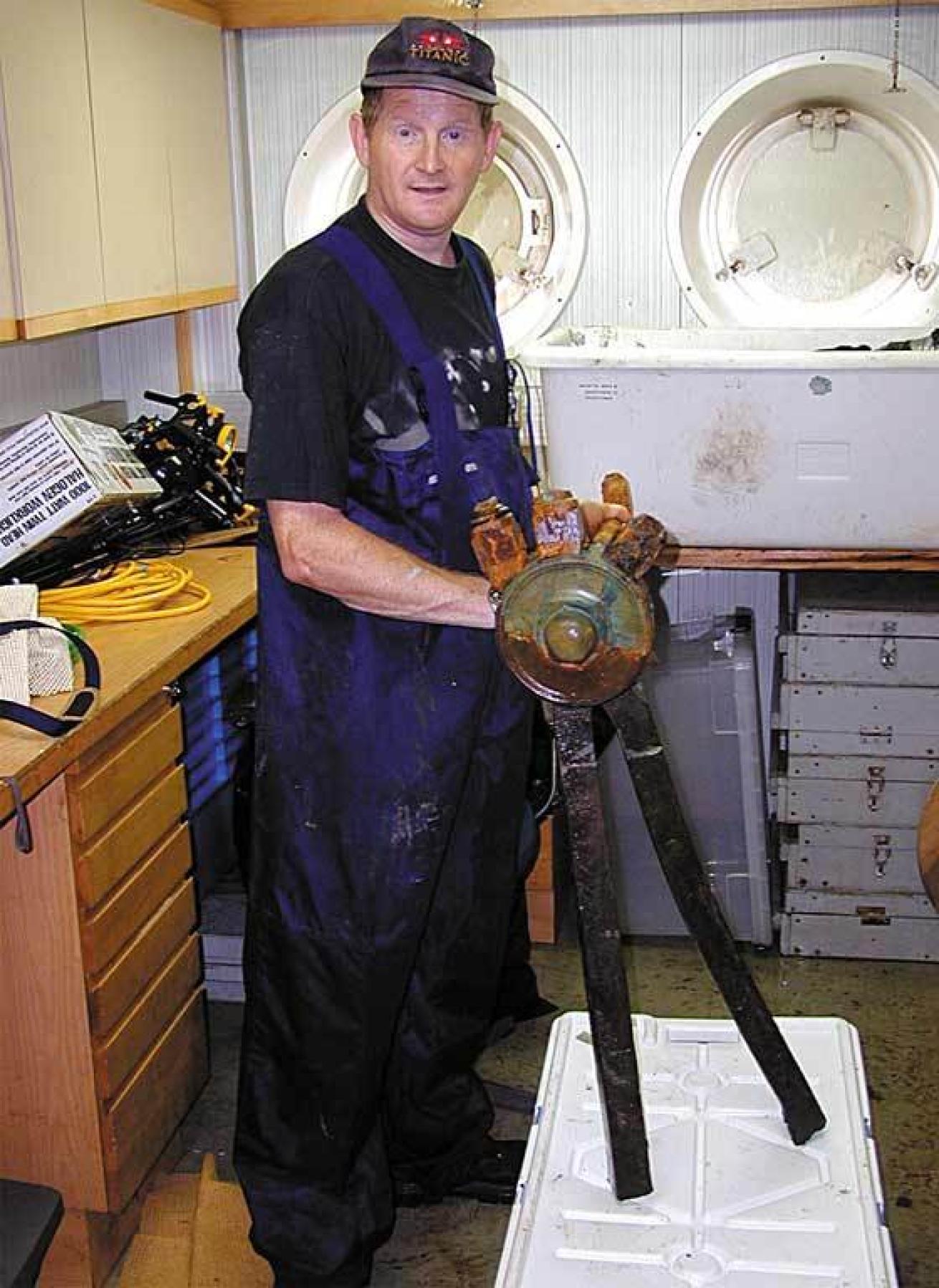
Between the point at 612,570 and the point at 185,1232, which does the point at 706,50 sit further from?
the point at 185,1232

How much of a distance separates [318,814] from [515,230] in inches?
77.3

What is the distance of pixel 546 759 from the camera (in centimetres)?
243

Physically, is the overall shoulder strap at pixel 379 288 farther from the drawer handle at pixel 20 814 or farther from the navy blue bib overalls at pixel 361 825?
the drawer handle at pixel 20 814

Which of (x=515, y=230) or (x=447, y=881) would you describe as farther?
(x=515, y=230)

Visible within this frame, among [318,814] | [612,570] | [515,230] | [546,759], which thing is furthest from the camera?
[515,230]

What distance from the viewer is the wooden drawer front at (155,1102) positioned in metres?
1.94

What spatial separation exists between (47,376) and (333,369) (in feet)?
5.45

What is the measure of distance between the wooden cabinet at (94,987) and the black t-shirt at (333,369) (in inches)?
19.0

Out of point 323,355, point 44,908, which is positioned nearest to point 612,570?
point 323,355

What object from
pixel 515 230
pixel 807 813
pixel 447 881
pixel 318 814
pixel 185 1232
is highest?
pixel 515 230

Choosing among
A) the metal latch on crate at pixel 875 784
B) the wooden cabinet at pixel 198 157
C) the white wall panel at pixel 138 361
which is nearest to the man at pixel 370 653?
the metal latch on crate at pixel 875 784

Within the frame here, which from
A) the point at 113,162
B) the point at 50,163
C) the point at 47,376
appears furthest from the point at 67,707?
the point at 47,376

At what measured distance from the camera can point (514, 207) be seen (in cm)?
335

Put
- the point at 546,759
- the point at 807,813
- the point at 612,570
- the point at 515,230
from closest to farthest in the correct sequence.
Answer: the point at 612,570 → the point at 546,759 → the point at 807,813 → the point at 515,230
